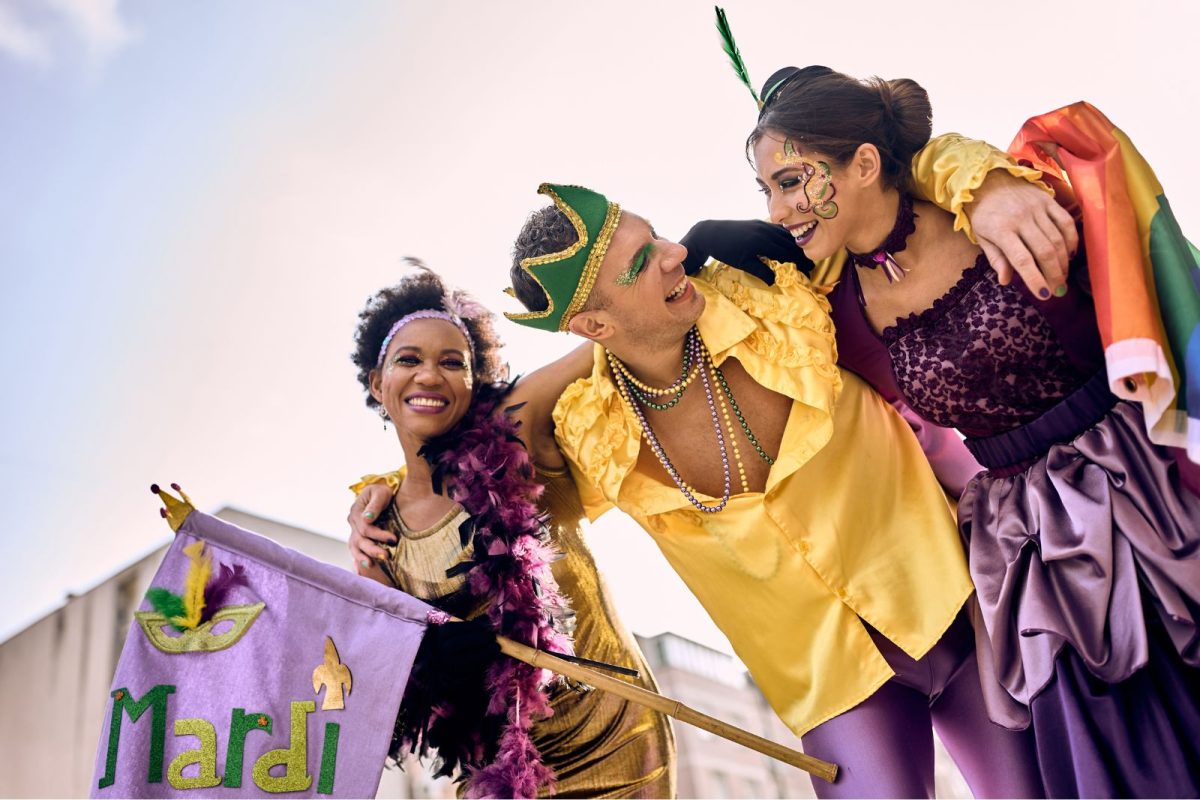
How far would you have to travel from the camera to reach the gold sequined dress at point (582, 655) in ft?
9.98

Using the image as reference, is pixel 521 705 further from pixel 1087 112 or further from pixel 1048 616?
pixel 1087 112

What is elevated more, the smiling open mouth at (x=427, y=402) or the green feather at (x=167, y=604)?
the smiling open mouth at (x=427, y=402)

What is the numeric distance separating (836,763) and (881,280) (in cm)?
120

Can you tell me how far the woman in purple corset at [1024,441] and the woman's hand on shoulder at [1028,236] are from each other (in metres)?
0.06

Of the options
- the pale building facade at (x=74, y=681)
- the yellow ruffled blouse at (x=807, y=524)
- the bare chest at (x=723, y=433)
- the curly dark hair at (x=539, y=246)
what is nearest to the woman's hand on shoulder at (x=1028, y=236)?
the yellow ruffled blouse at (x=807, y=524)

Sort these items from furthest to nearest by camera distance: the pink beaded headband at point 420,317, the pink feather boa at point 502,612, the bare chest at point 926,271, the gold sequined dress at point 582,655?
1. the pink beaded headband at point 420,317
2. the gold sequined dress at point 582,655
3. the pink feather boa at point 502,612
4. the bare chest at point 926,271

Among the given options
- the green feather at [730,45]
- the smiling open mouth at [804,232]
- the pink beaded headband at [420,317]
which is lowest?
the smiling open mouth at [804,232]

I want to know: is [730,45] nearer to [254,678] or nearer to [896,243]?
[896,243]

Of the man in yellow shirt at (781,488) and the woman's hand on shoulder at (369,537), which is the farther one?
the woman's hand on shoulder at (369,537)

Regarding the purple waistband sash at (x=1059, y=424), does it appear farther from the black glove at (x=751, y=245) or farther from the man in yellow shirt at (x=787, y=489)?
the black glove at (x=751, y=245)

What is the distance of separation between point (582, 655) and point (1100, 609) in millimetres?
1425

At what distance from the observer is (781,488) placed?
106 inches

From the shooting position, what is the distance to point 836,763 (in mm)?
2641

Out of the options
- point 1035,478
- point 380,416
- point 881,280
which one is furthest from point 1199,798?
point 380,416
